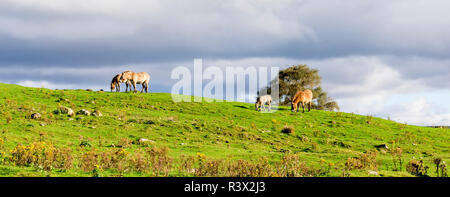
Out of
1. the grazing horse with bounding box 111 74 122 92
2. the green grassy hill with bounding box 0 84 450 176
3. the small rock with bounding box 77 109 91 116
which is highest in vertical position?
the grazing horse with bounding box 111 74 122 92

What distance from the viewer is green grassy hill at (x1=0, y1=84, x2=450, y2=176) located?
1418 centimetres

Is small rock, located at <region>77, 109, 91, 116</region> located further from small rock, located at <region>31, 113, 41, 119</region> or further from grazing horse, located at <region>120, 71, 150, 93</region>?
grazing horse, located at <region>120, 71, 150, 93</region>

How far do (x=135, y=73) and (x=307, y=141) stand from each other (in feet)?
95.4

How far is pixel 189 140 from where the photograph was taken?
27375mm

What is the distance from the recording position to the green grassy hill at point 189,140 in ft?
46.5

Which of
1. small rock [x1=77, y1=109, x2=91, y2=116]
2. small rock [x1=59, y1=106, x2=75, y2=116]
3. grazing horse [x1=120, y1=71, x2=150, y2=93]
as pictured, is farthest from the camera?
grazing horse [x1=120, y1=71, x2=150, y2=93]

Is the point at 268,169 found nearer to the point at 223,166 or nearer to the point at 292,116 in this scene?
the point at 223,166

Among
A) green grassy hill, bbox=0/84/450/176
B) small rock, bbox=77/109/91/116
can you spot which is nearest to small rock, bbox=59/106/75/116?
green grassy hill, bbox=0/84/450/176

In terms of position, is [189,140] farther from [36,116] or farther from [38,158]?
[38,158]

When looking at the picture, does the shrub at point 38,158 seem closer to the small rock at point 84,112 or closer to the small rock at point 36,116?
the small rock at point 36,116

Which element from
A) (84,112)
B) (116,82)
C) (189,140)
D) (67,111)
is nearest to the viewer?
(189,140)

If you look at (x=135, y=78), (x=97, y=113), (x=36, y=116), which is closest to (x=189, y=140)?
(x=97, y=113)

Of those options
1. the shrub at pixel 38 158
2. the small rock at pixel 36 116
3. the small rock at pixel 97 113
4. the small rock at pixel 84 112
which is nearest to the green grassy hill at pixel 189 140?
the shrub at pixel 38 158
